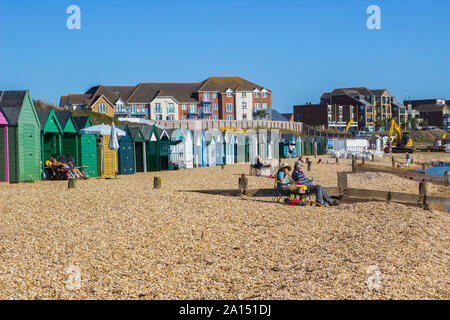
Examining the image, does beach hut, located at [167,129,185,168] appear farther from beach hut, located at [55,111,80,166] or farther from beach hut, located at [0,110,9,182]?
beach hut, located at [0,110,9,182]

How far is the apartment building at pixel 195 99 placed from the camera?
91.1 m

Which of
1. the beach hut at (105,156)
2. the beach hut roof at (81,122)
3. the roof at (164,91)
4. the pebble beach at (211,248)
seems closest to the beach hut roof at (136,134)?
the beach hut at (105,156)

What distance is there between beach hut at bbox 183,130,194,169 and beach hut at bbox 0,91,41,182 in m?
11.4

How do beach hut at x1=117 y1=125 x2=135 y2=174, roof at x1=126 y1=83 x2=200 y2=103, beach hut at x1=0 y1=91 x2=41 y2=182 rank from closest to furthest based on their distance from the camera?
beach hut at x1=0 y1=91 x2=41 y2=182 → beach hut at x1=117 y1=125 x2=135 y2=174 → roof at x1=126 y1=83 x2=200 y2=103

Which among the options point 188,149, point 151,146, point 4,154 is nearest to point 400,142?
point 188,149

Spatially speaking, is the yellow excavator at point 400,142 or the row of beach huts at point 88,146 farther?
the yellow excavator at point 400,142

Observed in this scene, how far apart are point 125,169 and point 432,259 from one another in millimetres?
19146

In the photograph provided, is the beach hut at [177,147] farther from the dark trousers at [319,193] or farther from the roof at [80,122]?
the dark trousers at [319,193]

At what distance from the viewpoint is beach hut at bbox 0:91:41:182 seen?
1908cm

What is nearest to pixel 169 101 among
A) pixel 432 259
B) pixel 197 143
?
pixel 197 143

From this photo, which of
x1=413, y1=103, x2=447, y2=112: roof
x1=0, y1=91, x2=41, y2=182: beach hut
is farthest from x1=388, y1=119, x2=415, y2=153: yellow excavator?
x1=413, y1=103, x2=447, y2=112: roof

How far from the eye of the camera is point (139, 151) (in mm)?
27734

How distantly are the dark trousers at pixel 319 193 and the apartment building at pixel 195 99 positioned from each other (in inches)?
3020

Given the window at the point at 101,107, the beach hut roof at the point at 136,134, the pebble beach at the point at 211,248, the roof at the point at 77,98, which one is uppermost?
the roof at the point at 77,98
